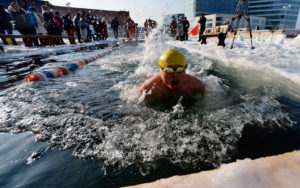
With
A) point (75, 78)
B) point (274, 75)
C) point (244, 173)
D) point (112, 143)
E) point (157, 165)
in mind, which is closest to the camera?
point (244, 173)

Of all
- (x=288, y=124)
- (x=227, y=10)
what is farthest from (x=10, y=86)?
(x=227, y=10)

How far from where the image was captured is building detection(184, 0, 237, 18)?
5753 centimetres

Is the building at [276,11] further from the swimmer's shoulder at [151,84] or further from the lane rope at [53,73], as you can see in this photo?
the swimmer's shoulder at [151,84]

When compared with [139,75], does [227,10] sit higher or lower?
higher

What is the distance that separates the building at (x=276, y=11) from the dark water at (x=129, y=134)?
74.1 metres

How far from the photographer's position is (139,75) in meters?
5.34

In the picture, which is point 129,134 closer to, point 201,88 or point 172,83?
point 172,83

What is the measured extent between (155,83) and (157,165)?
6.20 feet

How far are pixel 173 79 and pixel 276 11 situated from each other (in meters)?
78.1

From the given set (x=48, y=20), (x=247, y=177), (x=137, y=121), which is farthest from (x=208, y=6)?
(x=247, y=177)

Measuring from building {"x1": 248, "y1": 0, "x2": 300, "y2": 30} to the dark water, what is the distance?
7414cm

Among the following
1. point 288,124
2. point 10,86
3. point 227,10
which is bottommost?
point 288,124

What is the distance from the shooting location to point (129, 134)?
2.08m

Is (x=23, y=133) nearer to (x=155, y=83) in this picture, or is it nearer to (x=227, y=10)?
(x=155, y=83)
